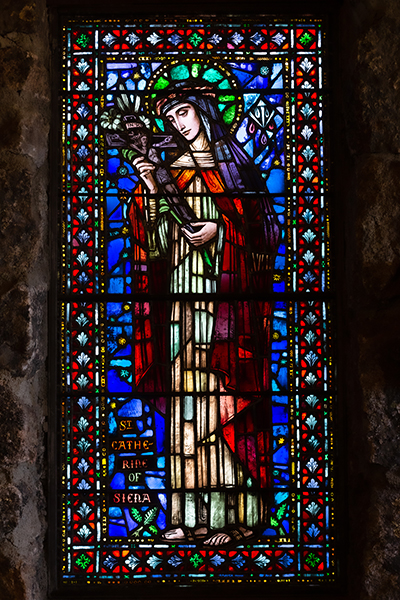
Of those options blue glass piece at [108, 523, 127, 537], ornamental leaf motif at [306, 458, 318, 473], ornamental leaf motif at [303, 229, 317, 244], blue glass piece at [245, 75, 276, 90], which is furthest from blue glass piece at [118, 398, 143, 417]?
blue glass piece at [245, 75, 276, 90]

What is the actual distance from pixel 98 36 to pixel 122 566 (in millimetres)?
3003

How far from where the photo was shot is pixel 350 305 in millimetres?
3109

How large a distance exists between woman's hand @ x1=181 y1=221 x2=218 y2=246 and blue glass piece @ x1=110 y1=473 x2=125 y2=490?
1.35 meters

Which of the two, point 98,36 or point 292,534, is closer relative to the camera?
point 292,534

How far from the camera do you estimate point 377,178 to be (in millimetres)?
2906

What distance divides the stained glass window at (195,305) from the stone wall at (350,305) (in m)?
0.16

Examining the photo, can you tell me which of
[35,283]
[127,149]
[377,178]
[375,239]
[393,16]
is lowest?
[35,283]

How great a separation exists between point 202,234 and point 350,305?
91cm

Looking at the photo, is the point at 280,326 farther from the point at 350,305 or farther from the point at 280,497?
the point at 280,497

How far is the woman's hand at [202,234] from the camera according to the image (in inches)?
127

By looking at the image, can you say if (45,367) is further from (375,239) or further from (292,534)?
(375,239)

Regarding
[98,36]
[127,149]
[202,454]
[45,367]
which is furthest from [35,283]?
[98,36]

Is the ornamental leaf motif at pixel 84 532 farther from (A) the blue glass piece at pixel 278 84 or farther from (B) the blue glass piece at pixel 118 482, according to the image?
(A) the blue glass piece at pixel 278 84

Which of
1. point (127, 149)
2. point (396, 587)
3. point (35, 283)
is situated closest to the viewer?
point (396, 587)
